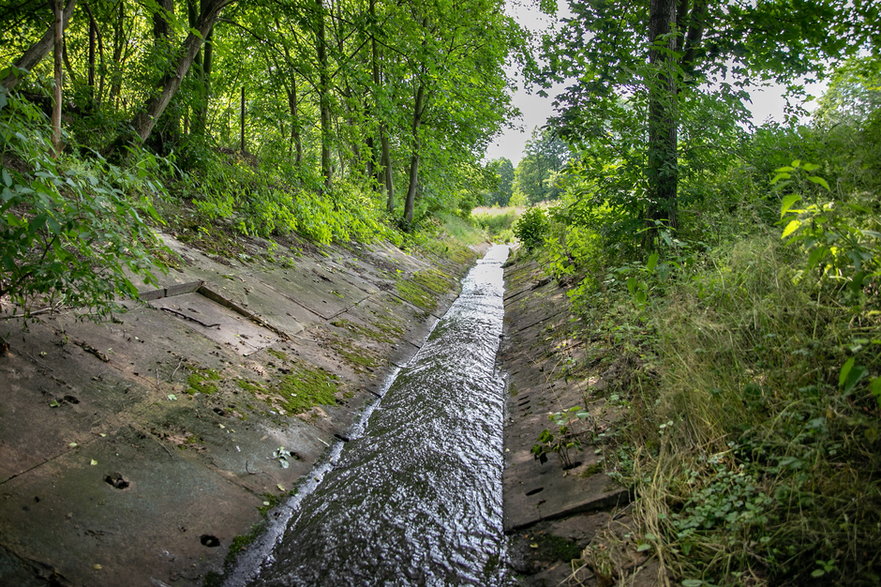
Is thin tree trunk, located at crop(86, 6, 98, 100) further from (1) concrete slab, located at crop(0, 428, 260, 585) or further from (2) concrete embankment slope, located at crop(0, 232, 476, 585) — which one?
(1) concrete slab, located at crop(0, 428, 260, 585)

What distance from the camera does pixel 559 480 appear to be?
3.43 meters

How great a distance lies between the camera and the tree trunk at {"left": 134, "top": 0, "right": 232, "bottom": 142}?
6.49m

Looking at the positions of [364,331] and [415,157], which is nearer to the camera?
[364,331]

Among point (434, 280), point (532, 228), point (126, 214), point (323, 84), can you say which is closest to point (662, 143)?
point (126, 214)

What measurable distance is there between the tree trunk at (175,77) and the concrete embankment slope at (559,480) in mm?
6003

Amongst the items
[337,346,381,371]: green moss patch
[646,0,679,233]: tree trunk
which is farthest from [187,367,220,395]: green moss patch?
[646,0,679,233]: tree trunk

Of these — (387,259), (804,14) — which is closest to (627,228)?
(804,14)

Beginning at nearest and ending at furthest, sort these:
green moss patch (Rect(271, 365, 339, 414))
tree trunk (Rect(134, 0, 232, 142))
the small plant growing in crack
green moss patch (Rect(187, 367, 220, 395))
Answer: the small plant growing in crack < green moss patch (Rect(187, 367, 220, 395)) < green moss patch (Rect(271, 365, 339, 414)) < tree trunk (Rect(134, 0, 232, 142))

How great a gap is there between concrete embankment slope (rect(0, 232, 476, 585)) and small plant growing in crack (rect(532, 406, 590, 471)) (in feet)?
5.88

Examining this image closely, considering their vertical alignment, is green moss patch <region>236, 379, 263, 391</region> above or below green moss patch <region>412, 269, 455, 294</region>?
below

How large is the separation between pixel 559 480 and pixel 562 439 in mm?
420

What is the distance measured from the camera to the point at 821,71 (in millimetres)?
7223

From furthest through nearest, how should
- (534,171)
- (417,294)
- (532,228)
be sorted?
1. (534,171)
2. (532,228)
3. (417,294)

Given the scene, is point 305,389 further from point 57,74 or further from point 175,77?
point 175,77
